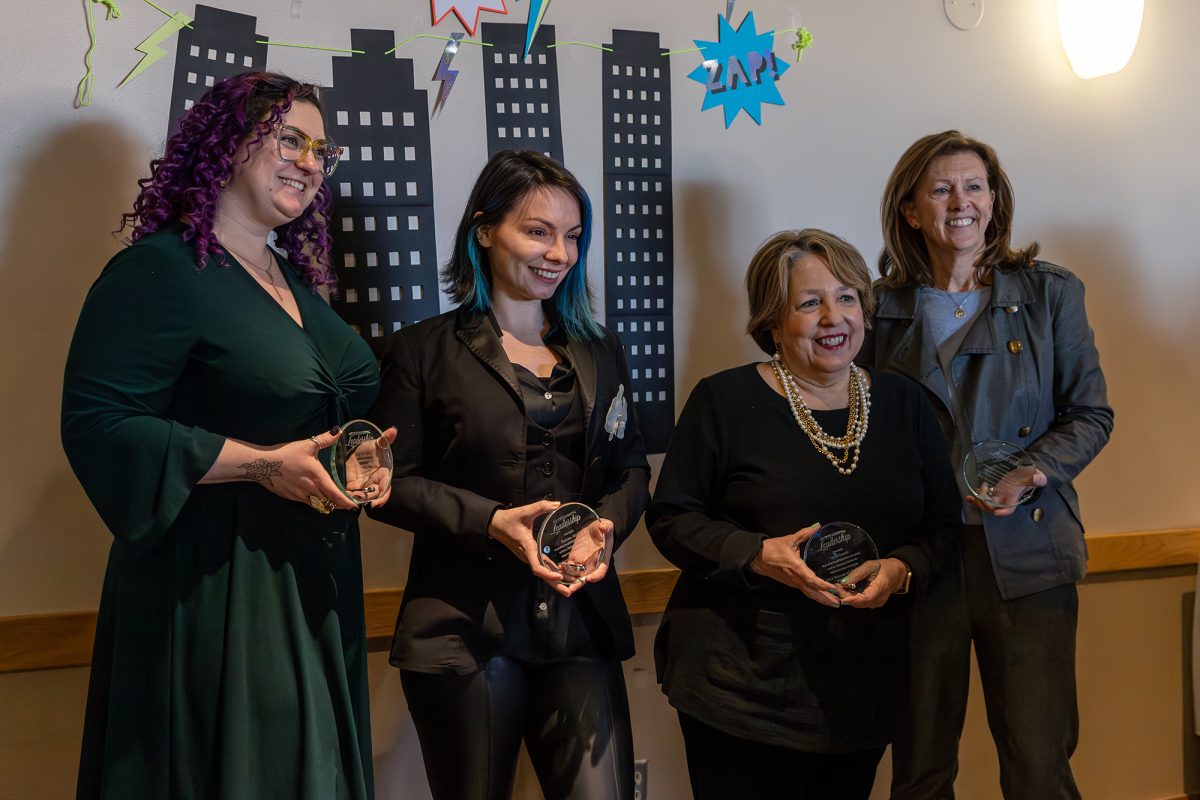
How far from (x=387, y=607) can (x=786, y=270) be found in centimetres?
119

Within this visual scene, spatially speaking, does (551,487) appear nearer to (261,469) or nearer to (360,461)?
(360,461)

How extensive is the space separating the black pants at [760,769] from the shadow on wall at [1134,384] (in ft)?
5.02

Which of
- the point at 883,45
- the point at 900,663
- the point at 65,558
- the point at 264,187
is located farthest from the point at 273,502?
the point at 883,45

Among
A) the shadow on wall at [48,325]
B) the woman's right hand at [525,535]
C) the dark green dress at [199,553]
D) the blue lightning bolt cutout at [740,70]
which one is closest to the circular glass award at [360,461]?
the dark green dress at [199,553]

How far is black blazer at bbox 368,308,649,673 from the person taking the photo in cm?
172

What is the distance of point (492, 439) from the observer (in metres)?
1.77

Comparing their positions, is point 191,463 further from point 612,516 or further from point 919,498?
point 919,498

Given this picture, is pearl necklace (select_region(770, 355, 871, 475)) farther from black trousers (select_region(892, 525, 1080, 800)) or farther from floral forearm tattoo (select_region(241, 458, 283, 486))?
floral forearm tattoo (select_region(241, 458, 283, 486))

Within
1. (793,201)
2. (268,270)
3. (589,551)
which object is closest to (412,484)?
(589,551)

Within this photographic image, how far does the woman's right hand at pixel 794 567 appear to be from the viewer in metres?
1.70

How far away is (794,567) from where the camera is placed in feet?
5.59

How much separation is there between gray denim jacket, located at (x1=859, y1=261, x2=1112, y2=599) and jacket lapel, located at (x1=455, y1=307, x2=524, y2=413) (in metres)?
0.90

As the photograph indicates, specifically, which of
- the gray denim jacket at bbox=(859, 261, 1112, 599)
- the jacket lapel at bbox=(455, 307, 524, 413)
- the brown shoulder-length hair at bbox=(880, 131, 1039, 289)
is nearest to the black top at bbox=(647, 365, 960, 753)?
the gray denim jacket at bbox=(859, 261, 1112, 599)

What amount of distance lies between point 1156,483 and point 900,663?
65.0 inches
